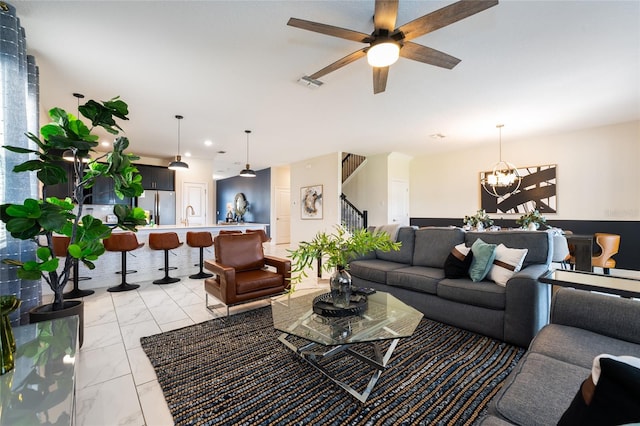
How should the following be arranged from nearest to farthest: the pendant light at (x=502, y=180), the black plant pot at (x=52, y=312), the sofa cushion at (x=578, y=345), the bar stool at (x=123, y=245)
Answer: the sofa cushion at (x=578, y=345) → the black plant pot at (x=52, y=312) → the bar stool at (x=123, y=245) → the pendant light at (x=502, y=180)

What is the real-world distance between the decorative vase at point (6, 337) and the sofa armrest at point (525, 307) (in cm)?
337

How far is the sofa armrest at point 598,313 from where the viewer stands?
1453mm

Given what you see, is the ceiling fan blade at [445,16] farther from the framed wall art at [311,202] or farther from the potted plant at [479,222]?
the framed wall art at [311,202]

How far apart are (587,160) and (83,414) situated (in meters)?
7.73

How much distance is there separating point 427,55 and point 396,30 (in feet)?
1.46

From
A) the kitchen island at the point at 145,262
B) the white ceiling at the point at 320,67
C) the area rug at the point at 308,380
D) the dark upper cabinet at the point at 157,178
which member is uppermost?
the white ceiling at the point at 320,67

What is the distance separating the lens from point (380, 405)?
1670mm

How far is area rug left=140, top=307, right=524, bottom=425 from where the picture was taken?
5.25 ft

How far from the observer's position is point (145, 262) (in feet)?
15.6

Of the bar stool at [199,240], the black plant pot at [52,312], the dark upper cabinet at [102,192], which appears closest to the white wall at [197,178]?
the dark upper cabinet at [102,192]

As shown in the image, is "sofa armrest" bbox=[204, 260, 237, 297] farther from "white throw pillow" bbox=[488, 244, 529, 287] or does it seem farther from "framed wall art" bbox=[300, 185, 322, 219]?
"framed wall art" bbox=[300, 185, 322, 219]

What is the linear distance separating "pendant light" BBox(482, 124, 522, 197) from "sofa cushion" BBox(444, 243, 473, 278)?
Answer: 3.45 m

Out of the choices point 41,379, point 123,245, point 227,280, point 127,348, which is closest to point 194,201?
point 123,245

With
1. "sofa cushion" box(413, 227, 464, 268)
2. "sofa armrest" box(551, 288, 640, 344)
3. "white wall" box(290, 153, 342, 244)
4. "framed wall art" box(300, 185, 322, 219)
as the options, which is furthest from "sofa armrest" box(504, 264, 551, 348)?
"framed wall art" box(300, 185, 322, 219)
